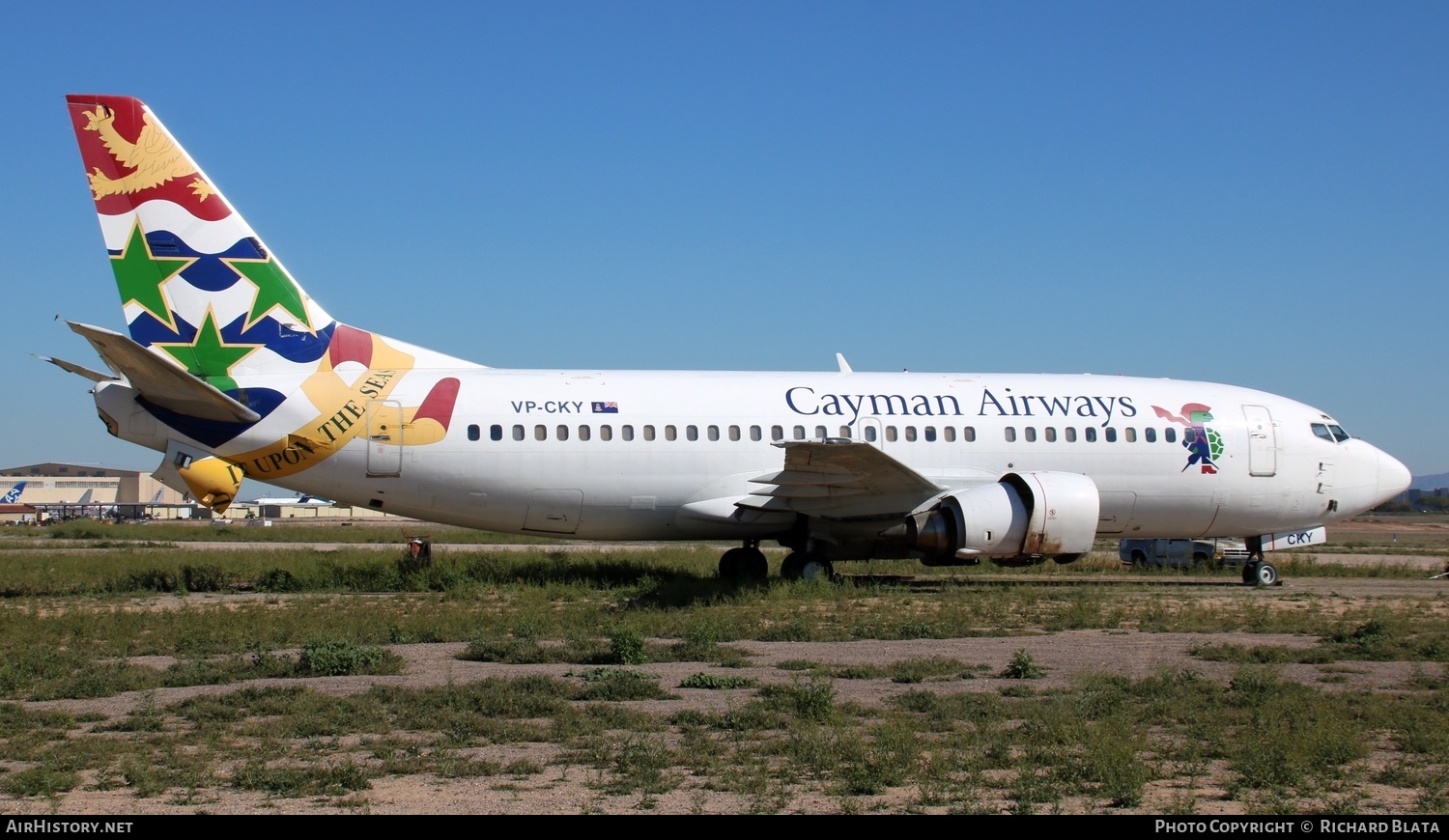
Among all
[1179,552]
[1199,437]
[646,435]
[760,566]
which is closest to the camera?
[646,435]

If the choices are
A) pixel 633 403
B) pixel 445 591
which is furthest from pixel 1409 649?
pixel 445 591

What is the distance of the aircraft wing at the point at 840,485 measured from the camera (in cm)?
1823

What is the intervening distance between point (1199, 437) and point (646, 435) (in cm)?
994

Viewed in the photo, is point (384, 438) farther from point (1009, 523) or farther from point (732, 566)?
point (1009, 523)

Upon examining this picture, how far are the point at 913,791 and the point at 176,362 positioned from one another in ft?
48.5

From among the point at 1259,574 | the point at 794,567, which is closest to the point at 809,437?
the point at 794,567

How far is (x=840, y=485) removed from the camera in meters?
18.9

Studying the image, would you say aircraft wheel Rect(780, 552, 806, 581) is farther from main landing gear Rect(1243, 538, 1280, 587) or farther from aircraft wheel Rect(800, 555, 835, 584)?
main landing gear Rect(1243, 538, 1280, 587)

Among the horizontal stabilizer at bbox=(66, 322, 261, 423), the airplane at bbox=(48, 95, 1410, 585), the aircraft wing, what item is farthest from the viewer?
the aircraft wing

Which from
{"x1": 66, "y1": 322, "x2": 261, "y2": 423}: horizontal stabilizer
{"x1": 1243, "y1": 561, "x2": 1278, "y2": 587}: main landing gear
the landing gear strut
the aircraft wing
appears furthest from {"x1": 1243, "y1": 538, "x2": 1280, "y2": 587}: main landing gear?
{"x1": 66, "y1": 322, "x2": 261, "y2": 423}: horizontal stabilizer

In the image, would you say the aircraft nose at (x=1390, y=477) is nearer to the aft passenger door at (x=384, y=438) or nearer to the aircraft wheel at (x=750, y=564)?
the aircraft wheel at (x=750, y=564)

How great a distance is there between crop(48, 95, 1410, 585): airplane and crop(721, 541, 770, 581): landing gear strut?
39 mm

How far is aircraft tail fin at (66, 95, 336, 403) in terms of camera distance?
17.8m

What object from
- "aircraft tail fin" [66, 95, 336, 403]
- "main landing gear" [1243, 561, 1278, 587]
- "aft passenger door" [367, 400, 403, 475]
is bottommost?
"main landing gear" [1243, 561, 1278, 587]
